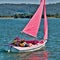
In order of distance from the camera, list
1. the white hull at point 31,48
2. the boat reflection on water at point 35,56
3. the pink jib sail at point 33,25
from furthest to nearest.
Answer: the pink jib sail at point 33,25 < the white hull at point 31,48 < the boat reflection on water at point 35,56

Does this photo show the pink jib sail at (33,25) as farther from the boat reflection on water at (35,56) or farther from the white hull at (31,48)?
the boat reflection on water at (35,56)

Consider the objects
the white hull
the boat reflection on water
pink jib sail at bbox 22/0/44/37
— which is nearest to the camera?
the boat reflection on water

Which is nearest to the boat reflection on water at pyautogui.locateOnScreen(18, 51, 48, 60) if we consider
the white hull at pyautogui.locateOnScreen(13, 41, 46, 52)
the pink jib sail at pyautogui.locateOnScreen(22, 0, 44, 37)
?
the white hull at pyautogui.locateOnScreen(13, 41, 46, 52)

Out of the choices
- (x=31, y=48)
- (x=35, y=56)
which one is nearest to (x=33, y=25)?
(x=31, y=48)

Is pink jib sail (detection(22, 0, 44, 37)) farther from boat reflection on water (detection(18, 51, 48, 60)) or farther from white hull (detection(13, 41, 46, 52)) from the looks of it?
boat reflection on water (detection(18, 51, 48, 60))

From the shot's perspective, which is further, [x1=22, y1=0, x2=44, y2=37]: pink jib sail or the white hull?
[x1=22, y1=0, x2=44, y2=37]: pink jib sail

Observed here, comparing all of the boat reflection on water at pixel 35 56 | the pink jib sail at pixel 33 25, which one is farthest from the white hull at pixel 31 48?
the pink jib sail at pixel 33 25

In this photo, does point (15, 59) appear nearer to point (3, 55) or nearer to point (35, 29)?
point (3, 55)

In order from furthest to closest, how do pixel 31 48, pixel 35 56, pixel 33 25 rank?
pixel 33 25 → pixel 31 48 → pixel 35 56

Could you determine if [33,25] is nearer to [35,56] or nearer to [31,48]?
[31,48]

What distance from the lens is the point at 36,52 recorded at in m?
51.4

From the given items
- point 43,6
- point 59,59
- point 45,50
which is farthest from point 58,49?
point 59,59

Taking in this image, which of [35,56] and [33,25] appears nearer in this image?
[35,56]

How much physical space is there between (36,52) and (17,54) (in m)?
3.06
